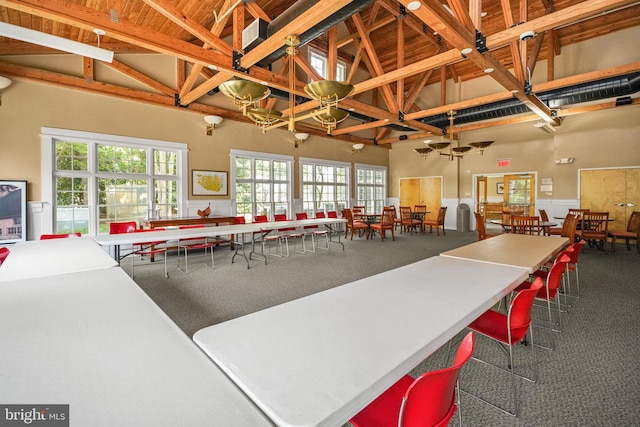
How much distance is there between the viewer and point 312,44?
8203 mm

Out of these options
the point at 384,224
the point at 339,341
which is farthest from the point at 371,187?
the point at 339,341

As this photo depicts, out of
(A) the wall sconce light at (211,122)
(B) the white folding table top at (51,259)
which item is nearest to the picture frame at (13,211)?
(B) the white folding table top at (51,259)

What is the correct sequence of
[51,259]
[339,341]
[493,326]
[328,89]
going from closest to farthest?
[339,341]
[493,326]
[51,259]
[328,89]

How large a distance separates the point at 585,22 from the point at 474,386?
9440 millimetres

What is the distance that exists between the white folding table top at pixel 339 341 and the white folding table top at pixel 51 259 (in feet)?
5.69

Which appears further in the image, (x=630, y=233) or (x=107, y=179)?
(x=630, y=233)

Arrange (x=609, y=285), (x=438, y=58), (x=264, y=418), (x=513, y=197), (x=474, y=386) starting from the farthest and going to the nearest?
(x=513, y=197) < (x=438, y=58) < (x=609, y=285) < (x=474, y=386) < (x=264, y=418)

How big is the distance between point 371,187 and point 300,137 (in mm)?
4177

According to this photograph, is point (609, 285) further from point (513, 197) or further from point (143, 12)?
point (143, 12)

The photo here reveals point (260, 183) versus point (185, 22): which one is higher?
point (185, 22)

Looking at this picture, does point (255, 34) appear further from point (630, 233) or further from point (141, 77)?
point (630, 233)

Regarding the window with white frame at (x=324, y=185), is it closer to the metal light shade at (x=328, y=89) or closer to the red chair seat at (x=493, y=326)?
the metal light shade at (x=328, y=89)

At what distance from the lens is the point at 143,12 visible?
14.2 ft

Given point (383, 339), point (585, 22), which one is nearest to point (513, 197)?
point (585, 22)
